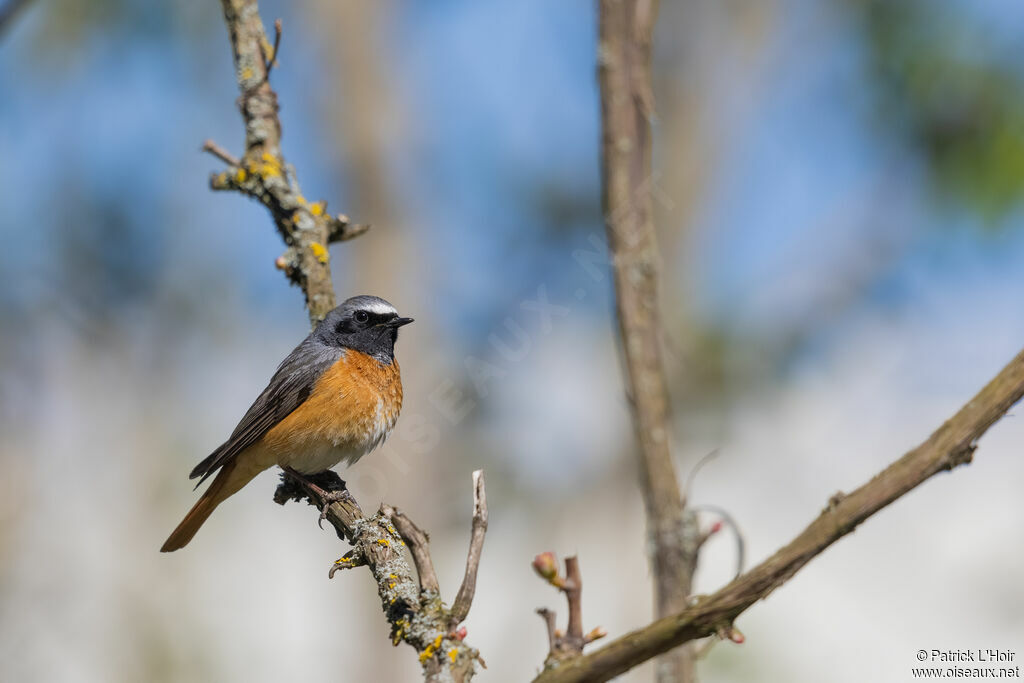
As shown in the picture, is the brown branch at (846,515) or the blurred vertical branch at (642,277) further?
the blurred vertical branch at (642,277)

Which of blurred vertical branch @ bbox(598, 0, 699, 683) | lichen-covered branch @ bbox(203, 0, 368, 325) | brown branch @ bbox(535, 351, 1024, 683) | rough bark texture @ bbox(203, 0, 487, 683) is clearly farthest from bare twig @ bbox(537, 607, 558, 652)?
lichen-covered branch @ bbox(203, 0, 368, 325)

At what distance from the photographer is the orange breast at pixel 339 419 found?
4883 millimetres

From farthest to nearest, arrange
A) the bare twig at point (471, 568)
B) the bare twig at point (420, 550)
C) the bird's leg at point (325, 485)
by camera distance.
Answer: the bird's leg at point (325, 485) < the bare twig at point (420, 550) < the bare twig at point (471, 568)

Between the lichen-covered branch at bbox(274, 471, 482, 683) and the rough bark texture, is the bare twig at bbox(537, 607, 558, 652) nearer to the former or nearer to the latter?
the lichen-covered branch at bbox(274, 471, 482, 683)

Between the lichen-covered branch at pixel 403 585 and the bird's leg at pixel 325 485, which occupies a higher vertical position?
the bird's leg at pixel 325 485

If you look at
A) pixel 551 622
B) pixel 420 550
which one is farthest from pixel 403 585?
pixel 551 622

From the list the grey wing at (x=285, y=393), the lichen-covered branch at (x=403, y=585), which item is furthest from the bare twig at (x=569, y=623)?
the grey wing at (x=285, y=393)

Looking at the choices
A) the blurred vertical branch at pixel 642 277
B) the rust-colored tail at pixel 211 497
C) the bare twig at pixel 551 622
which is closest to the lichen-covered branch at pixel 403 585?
the bare twig at pixel 551 622

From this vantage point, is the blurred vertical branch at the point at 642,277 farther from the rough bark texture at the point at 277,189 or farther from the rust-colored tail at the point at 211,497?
the rust-colored tail at the point at 211,497

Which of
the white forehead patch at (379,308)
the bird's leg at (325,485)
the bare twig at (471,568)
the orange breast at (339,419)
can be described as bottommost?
the bare twig at (471,568)

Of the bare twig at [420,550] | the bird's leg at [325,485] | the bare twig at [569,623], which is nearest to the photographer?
the bare twig at [569,623]

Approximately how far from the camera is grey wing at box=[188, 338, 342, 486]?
5.04m

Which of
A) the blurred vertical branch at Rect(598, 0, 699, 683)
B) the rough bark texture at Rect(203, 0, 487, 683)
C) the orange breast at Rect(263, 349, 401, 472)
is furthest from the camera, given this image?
the orange breast at Rect(263, 349, 401, 472)

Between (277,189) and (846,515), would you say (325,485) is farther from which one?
(846,515)
